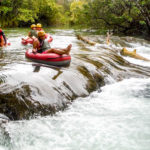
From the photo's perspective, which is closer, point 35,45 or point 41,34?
point 41,34

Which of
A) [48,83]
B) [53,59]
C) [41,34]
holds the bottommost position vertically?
[48,83]

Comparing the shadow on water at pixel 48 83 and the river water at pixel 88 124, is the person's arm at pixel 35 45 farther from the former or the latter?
the river water at pixel 88 124

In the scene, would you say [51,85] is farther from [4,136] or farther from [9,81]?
[4,136]

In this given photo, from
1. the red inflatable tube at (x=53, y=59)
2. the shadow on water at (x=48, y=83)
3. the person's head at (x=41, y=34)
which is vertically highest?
the person's head at (x=41, y=34)

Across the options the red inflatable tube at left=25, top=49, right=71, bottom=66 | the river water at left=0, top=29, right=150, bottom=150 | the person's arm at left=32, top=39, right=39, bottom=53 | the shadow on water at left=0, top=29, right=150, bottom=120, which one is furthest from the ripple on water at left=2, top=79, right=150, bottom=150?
the person's arm at left=32, top=39, right=39, bottom=53

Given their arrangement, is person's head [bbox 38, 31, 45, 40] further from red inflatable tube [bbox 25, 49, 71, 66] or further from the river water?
the river water

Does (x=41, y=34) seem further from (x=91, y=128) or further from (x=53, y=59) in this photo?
(x=91, y=128)

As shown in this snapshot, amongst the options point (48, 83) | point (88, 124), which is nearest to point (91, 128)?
point (88, 124)

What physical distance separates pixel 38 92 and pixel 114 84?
9.38 feet

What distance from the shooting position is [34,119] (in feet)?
14.4

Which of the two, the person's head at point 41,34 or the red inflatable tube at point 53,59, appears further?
the person's head at point 41,34

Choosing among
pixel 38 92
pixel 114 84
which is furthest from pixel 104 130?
pixel 114 84

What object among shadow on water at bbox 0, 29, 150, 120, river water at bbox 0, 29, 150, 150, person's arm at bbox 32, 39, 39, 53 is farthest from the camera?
person's arm at bbox 32, 39, 39, 53

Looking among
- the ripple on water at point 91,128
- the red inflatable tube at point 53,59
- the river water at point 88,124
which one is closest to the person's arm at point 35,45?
the red inflatable tube at point 53,59
